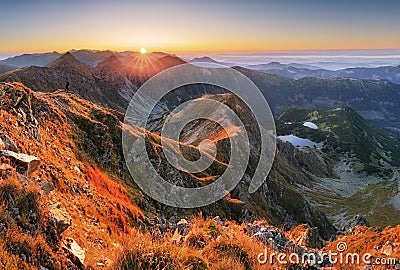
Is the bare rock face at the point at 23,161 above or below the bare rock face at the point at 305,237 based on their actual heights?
above

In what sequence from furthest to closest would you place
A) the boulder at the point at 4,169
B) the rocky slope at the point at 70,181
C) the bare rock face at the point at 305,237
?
the bare rock face at the point at 305,237, the boulder at the point at 4,169, the rocky slope at the point at 70,181

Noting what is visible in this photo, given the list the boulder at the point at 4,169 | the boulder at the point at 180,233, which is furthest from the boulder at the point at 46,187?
the boulder at the point at 180,233

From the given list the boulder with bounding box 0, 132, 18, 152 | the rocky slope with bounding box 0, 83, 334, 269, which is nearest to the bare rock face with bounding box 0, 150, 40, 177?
the rocky slope with bounding box 0, 83, 334, 269

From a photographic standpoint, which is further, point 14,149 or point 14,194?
point 14,149

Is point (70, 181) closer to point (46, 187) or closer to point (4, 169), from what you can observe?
point (46, 187)

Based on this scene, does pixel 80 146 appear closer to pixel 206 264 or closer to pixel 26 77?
pixel 206 264

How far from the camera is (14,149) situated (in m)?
14.8

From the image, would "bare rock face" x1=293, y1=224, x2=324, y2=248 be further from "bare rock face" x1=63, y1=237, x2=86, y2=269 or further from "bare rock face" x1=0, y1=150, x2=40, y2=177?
"bare rock face" x1=0, y1=150, x2=40, y2=177

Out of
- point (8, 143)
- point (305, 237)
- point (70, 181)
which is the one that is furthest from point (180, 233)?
point (8, 143)

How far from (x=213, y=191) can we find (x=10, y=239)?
1449 inches

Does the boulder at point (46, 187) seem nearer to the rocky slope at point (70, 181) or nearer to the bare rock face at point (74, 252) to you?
the rocky slope at point (70, 181)

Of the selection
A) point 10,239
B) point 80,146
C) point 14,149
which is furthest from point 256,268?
point 80,146

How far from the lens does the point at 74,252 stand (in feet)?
30.7

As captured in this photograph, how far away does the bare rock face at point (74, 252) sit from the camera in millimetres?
8984
